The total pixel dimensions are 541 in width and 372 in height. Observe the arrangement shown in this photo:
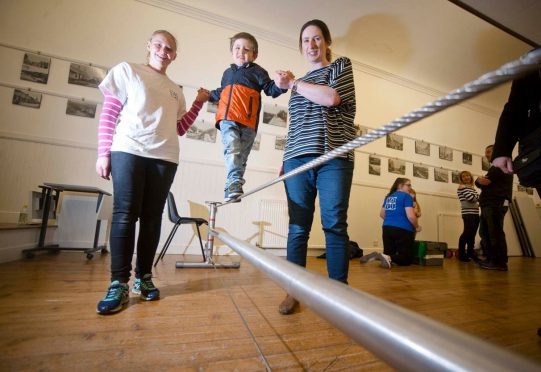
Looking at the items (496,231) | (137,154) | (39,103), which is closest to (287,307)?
(137,154)

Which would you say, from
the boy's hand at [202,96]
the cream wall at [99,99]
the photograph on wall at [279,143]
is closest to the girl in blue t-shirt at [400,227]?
the cream wall at [99,99]

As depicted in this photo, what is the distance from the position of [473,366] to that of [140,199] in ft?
3.59

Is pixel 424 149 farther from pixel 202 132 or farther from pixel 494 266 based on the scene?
pixel 202 132

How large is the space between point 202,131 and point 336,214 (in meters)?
2.37

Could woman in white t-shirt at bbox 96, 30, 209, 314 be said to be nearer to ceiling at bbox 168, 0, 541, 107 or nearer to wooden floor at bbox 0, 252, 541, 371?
wooden floor at bbox 0, 252, 541, 371

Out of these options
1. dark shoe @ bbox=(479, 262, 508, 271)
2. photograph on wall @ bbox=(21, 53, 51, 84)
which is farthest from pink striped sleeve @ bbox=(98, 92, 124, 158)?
dark shoe @ bbox=(479, 262, 508, 271)

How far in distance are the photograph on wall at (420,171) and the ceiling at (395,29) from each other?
1.53 meters

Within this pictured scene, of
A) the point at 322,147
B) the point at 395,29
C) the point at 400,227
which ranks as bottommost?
the point at 400,227

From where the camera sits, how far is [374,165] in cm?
381

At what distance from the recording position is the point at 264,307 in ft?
3.48

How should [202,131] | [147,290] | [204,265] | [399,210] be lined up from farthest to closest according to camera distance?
[202,131], [399,210], [204,265], [147,290]

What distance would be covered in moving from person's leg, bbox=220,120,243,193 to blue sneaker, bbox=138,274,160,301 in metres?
0.52

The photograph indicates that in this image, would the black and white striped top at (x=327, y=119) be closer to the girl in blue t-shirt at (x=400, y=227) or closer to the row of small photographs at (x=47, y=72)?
the girl in blue t-shirt at (x=400, y=227)

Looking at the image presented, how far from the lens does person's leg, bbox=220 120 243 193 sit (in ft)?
4.07
